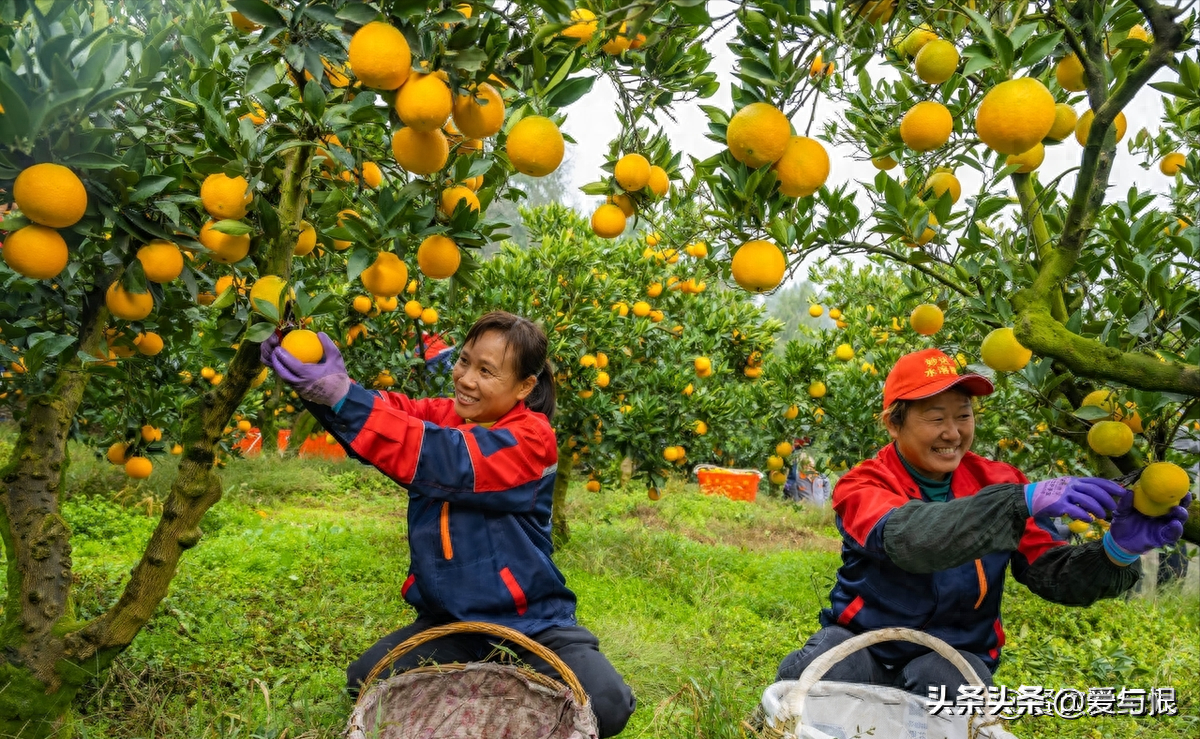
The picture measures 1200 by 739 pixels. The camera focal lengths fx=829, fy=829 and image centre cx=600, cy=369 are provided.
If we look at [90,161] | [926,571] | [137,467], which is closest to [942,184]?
[926,571]

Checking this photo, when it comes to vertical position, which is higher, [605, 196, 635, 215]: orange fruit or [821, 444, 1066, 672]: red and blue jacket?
[605, 196, 635, 215]: orange fruit

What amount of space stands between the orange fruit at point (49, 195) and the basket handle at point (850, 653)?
157 cm

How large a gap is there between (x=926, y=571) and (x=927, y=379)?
0.54m

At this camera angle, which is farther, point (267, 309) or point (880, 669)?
point (880, 669)

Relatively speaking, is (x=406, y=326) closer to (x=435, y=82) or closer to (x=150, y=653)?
(x=150, y=653)

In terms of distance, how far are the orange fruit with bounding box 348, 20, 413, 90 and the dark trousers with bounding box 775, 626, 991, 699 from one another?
1509 mm

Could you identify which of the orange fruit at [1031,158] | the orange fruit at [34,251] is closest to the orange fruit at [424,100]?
the orange fruit at [34,251]

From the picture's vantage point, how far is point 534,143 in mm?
1382

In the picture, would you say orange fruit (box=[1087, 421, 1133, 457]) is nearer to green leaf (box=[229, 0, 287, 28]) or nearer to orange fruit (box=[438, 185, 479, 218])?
orange fruit (box=[438, 185, 479, 218])

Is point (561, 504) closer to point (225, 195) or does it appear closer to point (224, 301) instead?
point (224, 301)

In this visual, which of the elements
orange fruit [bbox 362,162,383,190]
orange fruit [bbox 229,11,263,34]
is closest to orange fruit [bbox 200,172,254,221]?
orange fruit [bbox 229,11,263,34]

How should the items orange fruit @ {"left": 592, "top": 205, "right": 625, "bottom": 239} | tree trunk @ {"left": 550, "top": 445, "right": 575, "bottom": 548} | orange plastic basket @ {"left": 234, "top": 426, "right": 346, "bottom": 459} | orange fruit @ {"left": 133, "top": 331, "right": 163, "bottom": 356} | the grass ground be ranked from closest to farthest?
orange fruit @ {"left": 592, "top": 205, "right": 625, "bottom": 239}, orange fruit @ {"left": 133, "top": 331, "right": 163, "bottom": 356}, the grass ground, tree trunk @ {"left": 550, "top": 445, "right": 575, "bottom": 548}, orange plastic basket @ {"left": 234, "top": 426, "right": 346, "bottom": 459}

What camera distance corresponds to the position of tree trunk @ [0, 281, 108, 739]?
189cm

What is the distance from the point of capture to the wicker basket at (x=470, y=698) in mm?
1865
